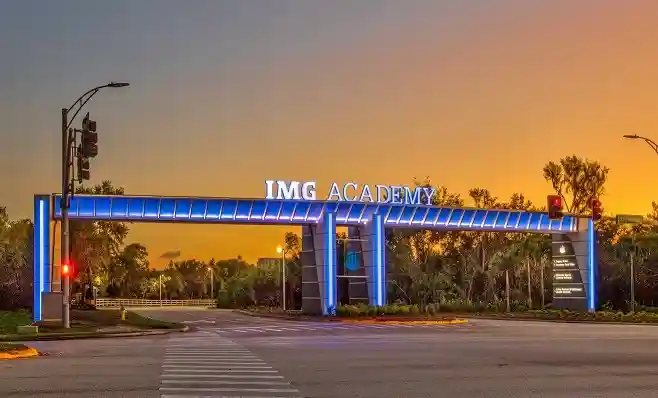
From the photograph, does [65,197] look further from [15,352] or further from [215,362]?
[215,362]

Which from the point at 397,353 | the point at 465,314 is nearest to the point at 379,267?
the point at 465,314

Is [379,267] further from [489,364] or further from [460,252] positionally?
[489,364]

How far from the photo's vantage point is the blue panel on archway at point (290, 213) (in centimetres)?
5784

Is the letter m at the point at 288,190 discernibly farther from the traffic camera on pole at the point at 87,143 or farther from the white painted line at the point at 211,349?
the white painted line at the point at 211,349

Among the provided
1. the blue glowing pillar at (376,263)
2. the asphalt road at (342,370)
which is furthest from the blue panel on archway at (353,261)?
the asphalt road at (342,370)

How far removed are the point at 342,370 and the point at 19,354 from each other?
422 inches

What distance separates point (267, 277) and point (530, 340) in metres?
77.9

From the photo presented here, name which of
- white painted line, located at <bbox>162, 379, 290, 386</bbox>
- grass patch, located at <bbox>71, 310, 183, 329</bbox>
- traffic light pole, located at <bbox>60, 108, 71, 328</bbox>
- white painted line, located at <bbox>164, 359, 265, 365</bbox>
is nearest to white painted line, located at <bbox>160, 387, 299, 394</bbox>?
white painted line, located at <bbox>162, 379, 290, 386</bbox>

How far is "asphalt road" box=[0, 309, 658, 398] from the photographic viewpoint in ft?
52.6

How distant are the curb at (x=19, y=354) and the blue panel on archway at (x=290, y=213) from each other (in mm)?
29503

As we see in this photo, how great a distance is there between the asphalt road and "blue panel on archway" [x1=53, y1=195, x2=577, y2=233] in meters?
26.1

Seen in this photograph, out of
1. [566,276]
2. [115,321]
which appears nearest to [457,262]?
[566,276]

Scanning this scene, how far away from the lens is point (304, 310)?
66688 millimetres

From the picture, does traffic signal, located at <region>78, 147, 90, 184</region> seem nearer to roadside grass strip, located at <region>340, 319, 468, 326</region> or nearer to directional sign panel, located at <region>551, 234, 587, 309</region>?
roadside grass strip, located at <region>340, 319, 468, 326</region>
